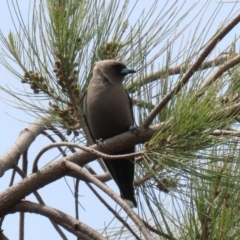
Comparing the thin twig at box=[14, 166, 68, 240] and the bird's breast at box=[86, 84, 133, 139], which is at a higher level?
the bird's breast at box=[86, 84, 133, 139]

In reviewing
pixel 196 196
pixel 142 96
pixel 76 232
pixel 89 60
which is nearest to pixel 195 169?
pixel 196 196

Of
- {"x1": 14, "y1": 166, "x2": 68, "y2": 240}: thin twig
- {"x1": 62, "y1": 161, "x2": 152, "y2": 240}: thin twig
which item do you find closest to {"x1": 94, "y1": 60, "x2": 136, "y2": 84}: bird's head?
{"x1": 14, "y1": 166, "x2": 68, "y2": 240}: thin twig

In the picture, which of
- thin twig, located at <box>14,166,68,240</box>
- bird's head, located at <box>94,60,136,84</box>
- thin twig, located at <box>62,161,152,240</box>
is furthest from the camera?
bird's head, located at <box>94,60,136,84</box>

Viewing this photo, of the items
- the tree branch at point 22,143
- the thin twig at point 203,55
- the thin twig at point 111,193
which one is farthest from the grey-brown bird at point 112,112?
the thin twig at point 203,55

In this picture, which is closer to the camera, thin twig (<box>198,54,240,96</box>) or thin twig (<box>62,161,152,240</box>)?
thin twig (<box>62,161,152,240</box>)

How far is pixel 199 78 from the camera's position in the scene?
1.99m

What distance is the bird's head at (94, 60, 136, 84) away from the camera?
2752 mm

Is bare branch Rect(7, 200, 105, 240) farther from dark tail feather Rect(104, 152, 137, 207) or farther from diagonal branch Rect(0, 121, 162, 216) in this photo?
dark tail feather Rect(104, 152, 137, 207)

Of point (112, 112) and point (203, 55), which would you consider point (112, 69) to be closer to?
point (112, 112)

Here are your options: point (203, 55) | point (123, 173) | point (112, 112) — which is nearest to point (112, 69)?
point (112, 112)

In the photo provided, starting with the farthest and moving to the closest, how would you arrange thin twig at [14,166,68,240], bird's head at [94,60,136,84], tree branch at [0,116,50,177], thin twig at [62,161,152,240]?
bird's head at [94,60,136,84]
tree branch at [0,116,50,177]
thin twig at [14,166,68,240]
thin twig at [62,161,152,240]

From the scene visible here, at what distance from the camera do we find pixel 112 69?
2883 mm

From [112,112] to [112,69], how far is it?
259mm

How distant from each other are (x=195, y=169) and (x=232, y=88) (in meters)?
0.29
